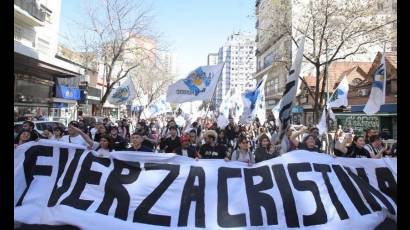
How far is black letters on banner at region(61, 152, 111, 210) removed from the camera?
5.38 meters

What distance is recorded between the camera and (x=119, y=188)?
5664mm

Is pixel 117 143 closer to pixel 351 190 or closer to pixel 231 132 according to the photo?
pixel 351 190

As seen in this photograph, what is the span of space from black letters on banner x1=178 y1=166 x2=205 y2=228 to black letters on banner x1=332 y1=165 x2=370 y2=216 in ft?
6.97

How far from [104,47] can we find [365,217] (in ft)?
78.7

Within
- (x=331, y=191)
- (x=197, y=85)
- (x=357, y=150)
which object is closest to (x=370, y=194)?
(x=331, y=191)

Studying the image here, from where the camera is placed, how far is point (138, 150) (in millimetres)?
6641

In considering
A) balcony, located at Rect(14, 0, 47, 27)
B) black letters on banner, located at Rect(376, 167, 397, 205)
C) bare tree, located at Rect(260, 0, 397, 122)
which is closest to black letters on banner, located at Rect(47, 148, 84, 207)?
black letters on banner, located at Rect(376, 167, 397, 205)

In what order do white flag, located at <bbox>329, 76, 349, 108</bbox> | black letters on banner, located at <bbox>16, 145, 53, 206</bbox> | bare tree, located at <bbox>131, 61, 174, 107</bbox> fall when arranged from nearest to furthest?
black letters on banner, located at <bbox>16, 145, 53, 206</bbox>
white flag, located at <bbox>329, 76, 349, 108</bbox>
bare tree, located at <bbox>131, 61, 174, 107</bbox>

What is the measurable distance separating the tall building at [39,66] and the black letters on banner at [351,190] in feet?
63.2

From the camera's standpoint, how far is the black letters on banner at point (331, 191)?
17.3ft

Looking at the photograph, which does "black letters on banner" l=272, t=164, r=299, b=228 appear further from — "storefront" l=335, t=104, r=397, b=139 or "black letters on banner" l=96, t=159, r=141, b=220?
"storefront" l=335, t=104, r=397, b=139

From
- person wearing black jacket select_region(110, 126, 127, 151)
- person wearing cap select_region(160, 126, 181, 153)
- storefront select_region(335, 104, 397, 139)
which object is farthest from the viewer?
storefront select_region(335, 104, 397, 139)
